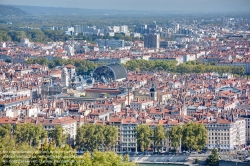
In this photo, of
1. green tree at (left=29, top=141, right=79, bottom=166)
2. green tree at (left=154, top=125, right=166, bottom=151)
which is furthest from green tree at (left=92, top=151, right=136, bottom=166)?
green tree at (left=154, top=125, right=166, bottom=151)

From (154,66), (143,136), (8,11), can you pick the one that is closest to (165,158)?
(143,136)

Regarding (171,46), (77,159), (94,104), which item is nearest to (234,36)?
(171,46)

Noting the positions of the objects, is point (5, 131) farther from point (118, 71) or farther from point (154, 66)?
point (154, 66)

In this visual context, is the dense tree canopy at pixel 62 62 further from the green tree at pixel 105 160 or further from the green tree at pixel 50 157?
the green tree at pixel 50 157

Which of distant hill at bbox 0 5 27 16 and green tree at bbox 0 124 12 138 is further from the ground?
green tree at bbox 0 124 12 138

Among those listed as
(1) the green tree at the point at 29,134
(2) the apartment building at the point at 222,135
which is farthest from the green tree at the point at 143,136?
(1) the green tree at the point at 29,134

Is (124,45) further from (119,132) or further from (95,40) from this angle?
(119,132)

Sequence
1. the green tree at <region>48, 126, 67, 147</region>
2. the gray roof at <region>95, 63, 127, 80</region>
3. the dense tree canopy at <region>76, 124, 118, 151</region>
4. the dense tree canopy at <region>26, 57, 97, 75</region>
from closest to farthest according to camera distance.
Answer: the green tree at <region>48, 126, 67, 147</region> → the dense tree canopy at <region>76, 124, 118, 151</region> → the gray roof at <region>95, 63, 127, 80</region> → the dense tree canopy at <region>26, 57, 97, 75</region>

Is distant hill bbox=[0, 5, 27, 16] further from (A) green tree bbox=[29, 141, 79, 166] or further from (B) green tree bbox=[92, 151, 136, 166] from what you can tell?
(A) green tree bbox=[29, 141, 79, 166]
